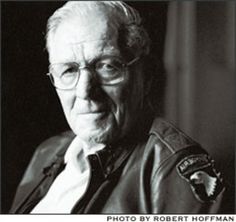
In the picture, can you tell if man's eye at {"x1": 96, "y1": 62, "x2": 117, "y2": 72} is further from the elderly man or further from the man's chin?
the man's chin

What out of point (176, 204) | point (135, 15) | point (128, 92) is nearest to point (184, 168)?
point (176, 204)

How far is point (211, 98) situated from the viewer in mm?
1028

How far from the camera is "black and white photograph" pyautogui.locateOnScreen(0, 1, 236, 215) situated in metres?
1.00

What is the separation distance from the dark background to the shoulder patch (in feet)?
0.84

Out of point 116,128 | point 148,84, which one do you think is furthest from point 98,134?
point 148,84

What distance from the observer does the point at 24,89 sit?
104cm

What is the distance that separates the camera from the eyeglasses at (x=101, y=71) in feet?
3.27

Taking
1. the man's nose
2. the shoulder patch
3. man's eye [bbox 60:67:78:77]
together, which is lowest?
the shoulder patch

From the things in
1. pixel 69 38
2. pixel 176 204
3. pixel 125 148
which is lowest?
pixel 176 204

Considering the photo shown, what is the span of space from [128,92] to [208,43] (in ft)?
0.63

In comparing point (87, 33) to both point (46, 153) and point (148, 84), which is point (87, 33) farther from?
point (46, 153)

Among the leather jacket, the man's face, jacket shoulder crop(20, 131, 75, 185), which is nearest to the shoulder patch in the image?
the leather jacket

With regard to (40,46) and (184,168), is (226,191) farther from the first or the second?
(40,46)

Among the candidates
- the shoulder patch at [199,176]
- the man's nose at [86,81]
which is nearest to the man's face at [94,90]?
the man's nose at [86,81]
